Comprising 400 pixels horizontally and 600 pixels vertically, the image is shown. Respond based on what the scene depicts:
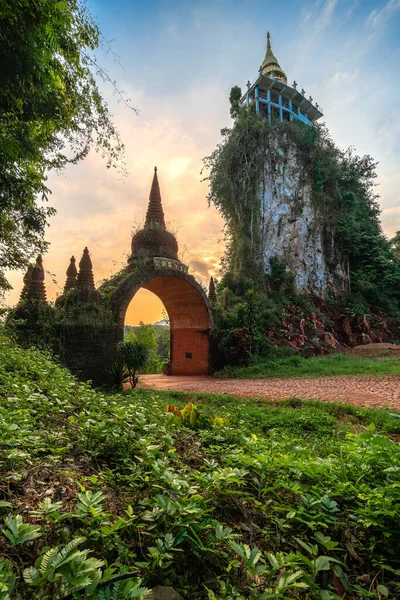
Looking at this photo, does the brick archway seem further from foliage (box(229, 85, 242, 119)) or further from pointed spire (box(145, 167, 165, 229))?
foliage (box(229, 85, 242, 119))

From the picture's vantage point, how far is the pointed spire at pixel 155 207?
1396 cm

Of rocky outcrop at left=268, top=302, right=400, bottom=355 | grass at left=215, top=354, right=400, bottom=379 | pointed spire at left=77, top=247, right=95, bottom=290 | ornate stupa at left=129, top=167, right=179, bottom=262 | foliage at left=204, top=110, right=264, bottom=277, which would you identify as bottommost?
grass at left=215, top=354, right=400, bottom=379

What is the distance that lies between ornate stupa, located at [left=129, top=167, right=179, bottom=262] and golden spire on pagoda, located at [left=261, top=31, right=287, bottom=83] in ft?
67.8

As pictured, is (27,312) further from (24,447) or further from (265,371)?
(265,371)

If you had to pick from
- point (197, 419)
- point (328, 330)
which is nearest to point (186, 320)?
point (328, 330)

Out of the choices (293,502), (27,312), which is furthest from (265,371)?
(293,502)

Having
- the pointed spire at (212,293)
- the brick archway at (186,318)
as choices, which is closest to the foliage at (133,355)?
the brick archway at (186,318)

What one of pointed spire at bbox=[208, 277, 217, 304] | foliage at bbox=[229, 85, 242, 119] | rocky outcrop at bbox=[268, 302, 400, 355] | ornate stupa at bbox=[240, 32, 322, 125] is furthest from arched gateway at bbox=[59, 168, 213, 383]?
ornate stupa at bbox=[240, 32, 322, 125]

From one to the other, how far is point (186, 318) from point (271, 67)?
2660 centimetres

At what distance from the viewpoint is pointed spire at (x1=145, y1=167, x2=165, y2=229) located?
550 inches

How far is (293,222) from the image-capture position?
67.0ft

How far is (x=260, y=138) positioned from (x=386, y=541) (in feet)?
72.8

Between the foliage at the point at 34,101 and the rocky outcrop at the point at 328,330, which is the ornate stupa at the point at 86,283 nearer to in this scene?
the foliage at the point at 34,101

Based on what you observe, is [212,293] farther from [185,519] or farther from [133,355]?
[185,519]
